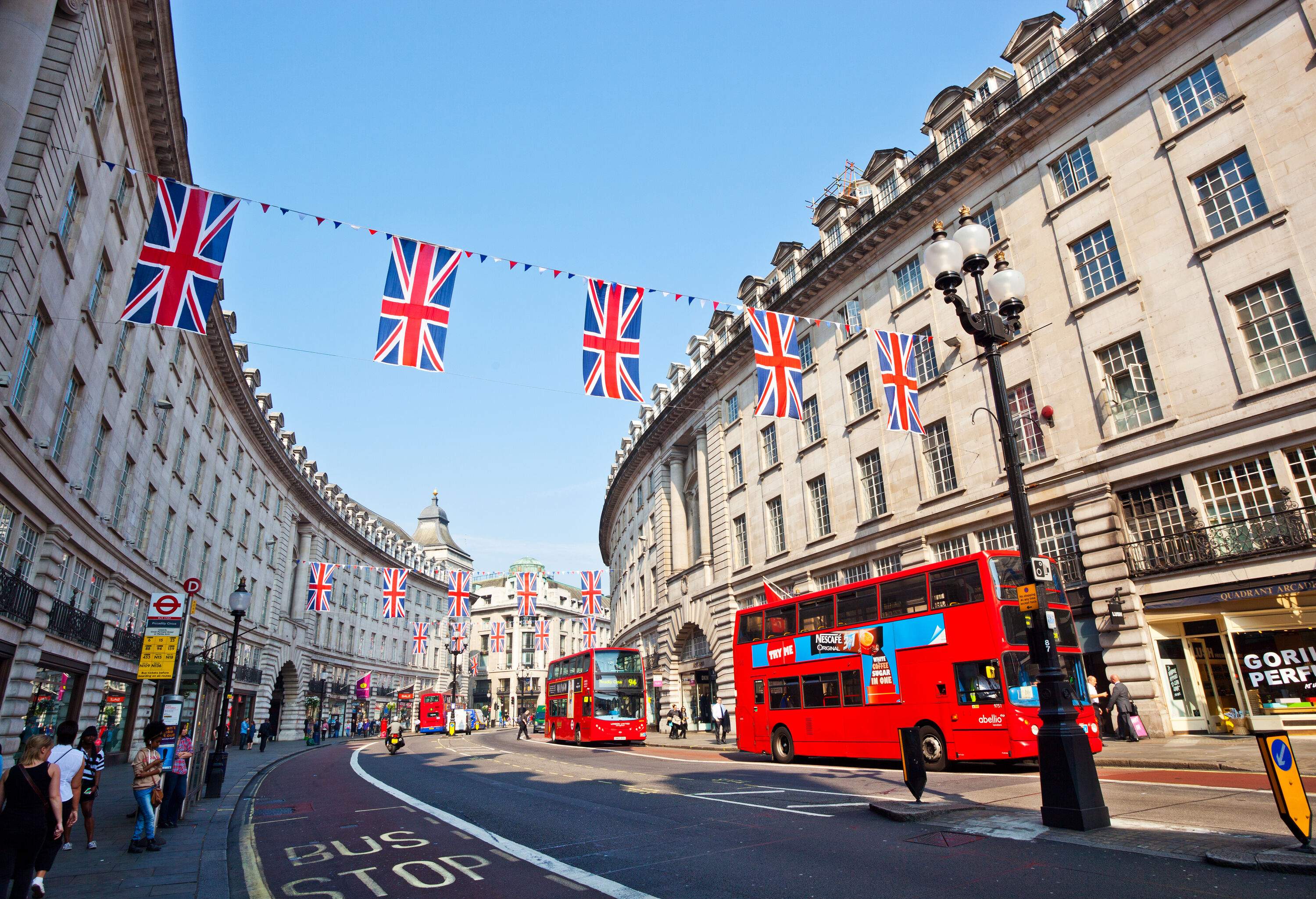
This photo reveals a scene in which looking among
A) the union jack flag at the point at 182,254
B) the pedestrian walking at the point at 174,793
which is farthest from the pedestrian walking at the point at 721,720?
the union jack flag at the point at 182,254

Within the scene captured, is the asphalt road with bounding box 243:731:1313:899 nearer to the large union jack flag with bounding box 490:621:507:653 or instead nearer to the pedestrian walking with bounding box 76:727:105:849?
the pedestrian walking with bounding box 76:727:105:849

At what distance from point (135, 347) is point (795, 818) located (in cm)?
2469

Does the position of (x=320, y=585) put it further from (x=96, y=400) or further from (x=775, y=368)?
(x=775, y=368)

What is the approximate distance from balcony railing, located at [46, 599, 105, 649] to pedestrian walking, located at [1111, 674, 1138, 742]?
2572cm

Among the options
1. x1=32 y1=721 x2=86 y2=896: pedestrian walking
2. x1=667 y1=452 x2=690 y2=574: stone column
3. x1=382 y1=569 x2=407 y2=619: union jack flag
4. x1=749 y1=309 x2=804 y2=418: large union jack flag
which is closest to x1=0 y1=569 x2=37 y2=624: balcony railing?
x1=32 y1=721 x2=86 y2=896: pedestrian walking

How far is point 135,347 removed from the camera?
79.0 feet

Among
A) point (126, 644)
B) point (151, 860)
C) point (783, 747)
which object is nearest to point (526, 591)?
point (126, 644)

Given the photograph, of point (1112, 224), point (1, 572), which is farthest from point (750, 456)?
point (1, 572)

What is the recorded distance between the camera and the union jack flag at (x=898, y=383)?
70.2 ft

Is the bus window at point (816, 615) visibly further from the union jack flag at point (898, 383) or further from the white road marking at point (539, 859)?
the white road marking at point (539, 859)

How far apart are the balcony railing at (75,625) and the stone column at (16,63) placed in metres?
10.5

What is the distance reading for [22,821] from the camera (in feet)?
19.2

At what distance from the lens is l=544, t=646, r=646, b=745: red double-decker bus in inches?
1288

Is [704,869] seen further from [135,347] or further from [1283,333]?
[135,347]
